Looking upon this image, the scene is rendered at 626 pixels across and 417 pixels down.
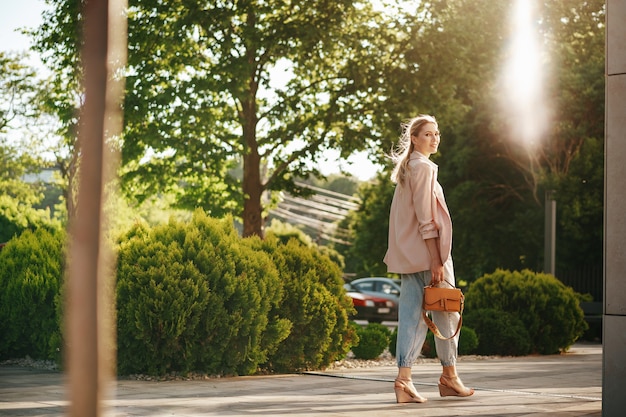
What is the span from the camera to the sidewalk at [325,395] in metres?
6.61

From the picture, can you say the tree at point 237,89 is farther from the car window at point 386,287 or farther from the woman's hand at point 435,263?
the woman's hand at point 435,263

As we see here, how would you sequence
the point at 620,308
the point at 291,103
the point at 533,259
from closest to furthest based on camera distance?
1. the point at 620,308
2. the point at 291,103
3. the point at 533,259

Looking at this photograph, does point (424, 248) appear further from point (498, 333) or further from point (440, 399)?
point (498, 333)

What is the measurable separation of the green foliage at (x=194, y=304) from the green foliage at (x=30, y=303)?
5.14 ft

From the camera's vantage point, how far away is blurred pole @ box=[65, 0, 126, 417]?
2.56m

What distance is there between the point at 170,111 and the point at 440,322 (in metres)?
15.7

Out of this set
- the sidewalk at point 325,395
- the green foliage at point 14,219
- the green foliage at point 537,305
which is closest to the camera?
the sidewalk at point 325,395

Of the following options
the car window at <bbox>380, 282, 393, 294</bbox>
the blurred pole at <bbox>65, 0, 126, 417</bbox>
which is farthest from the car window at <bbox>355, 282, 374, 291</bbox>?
the blurred pole at <bbox>65, 0, 126, 417</bbox>

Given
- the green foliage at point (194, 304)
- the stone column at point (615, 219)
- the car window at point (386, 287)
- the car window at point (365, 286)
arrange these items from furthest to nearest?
1. the car window at point (365, 286)
2. the car window at point (386, 287)
3. the green foliage at point (194, 304)
4. the stone column at point (615, 219)

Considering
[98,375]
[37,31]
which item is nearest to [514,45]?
[37,31]

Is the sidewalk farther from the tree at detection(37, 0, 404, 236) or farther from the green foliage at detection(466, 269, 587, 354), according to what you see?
the tree at detection(37, 0, 404, 236)

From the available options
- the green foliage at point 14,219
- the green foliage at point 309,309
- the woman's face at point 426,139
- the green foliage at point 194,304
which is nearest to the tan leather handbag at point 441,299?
the woman's face at point 426,139

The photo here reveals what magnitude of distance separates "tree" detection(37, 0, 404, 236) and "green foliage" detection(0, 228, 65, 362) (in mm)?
11439

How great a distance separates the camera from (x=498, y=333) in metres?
13.5
